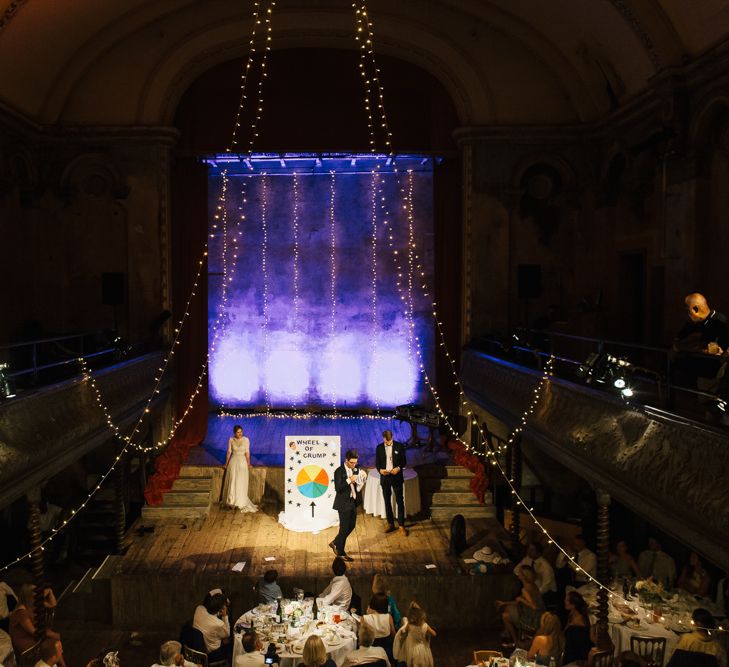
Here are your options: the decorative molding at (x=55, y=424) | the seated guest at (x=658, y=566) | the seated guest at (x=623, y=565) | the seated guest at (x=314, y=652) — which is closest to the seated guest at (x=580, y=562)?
the seated guest at (x=623, y=565)

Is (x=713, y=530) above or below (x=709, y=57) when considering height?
below

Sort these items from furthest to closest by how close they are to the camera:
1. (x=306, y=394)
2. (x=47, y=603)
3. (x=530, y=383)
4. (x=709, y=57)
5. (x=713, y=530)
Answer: (x=306, y=394) → (x=530, y=383) → (x=709, y=57) → (x=47, y=603) → (x=713, y=530)

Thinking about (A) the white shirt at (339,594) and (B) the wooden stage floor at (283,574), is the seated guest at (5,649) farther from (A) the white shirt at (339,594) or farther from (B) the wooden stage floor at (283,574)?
(A) the white shirt at (339,594)

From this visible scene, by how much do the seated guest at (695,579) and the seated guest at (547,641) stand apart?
8.51 feet

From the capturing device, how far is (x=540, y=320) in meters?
13.6

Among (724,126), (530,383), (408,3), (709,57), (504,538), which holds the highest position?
(408,3)

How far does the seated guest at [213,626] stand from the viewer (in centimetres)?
809

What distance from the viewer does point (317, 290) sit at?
56.2 ft

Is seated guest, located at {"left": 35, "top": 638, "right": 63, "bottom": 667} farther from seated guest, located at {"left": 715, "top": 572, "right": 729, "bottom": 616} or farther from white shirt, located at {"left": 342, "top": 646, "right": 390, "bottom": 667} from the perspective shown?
seated guest, located at {"left": 715, "top": 572, "right": 729, "bottom": 616}

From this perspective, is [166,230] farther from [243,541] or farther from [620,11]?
[620,11]

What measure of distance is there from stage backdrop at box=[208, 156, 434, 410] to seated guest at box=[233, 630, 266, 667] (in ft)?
31.8

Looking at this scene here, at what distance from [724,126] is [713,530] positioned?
6201 mm

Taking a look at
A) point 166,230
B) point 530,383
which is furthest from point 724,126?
point 166,230

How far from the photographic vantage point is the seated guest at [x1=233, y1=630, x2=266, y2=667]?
7.54 metres
